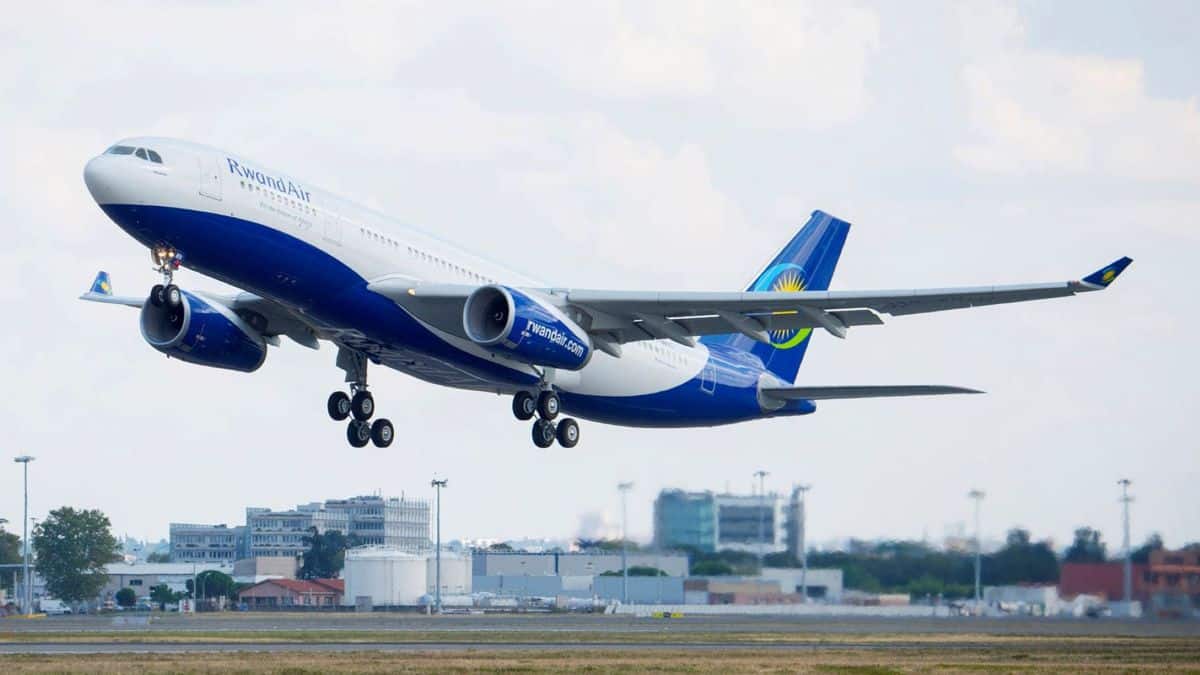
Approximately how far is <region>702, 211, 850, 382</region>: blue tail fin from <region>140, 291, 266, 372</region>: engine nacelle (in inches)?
563

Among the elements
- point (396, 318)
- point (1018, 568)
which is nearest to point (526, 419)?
point (396, 318)

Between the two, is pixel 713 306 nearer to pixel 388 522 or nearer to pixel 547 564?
pixel 547 564

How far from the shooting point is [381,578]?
330 feet

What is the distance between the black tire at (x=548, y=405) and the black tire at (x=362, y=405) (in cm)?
478

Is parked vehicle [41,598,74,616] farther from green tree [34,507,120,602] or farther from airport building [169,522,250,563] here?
airport building [169,522,250,563]

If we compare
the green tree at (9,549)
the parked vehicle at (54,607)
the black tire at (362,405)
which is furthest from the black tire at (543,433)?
the green tree at (9,549)

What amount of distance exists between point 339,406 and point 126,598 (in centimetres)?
6985

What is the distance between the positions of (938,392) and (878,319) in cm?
358

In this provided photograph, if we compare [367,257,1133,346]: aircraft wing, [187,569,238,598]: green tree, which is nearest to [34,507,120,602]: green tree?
[187,569,238,598]: green tree

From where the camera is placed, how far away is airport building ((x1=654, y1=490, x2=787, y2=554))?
181 feet

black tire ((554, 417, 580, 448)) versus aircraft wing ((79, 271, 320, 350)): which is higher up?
aircraft wing ((79, 271, 320, 350))

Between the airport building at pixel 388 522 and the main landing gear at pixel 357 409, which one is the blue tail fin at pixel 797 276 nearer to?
the main landing gear at pixel 357 409

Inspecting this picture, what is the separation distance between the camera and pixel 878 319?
43406 mm

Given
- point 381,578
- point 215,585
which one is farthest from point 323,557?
point 215,585
